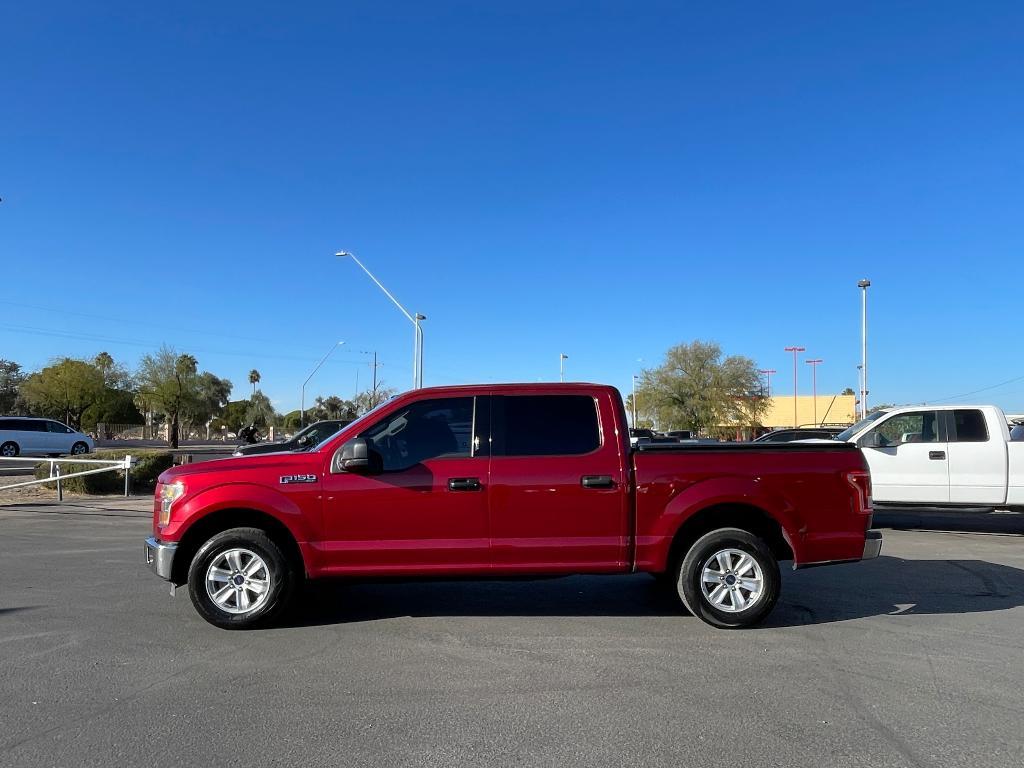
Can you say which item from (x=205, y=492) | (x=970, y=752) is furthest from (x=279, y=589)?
(x=970, y=752)

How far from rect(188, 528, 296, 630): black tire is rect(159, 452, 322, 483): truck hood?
0.51 metres

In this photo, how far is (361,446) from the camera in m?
5.76

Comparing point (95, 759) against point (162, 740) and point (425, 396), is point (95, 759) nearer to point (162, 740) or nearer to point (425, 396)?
point (162, 740)

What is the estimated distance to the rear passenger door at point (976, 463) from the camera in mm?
10930

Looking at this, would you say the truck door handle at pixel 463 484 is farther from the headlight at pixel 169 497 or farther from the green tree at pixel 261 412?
the green tree at pixel 261 412

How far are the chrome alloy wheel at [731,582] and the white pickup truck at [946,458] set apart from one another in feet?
20.5

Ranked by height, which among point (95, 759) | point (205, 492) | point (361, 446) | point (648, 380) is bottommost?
point (95, 759)

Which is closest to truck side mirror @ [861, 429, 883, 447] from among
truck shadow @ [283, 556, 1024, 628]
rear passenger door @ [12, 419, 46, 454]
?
truck shadow @ [283, 556, 1024, 628]

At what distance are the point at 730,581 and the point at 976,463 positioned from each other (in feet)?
23.6

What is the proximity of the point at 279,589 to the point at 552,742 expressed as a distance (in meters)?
2.87

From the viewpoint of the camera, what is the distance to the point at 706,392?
5497 cm

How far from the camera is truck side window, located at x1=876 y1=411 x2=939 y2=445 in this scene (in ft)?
37.4

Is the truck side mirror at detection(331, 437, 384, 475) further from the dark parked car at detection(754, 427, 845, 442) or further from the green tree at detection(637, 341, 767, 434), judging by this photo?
the green tree at detection(637, 341, 767, 434)

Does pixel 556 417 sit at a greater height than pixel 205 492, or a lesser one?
greater
